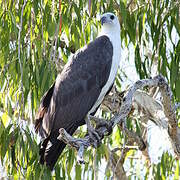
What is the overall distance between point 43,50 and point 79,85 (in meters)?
0.34

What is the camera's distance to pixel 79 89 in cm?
328

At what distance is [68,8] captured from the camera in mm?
3098

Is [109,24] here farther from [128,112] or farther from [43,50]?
[128,112]

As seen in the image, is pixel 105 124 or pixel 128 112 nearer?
pixel 128 112

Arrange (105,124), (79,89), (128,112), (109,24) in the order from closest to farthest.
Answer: (128,112) < (105,124) < (79,89) < (109,24)

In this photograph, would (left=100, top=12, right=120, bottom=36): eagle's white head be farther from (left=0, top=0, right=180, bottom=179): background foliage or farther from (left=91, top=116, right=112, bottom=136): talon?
(left=91, top=116, right=112, bottom=136): talon

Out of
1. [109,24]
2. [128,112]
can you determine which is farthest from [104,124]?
[109,24]

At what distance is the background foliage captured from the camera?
2.89 meters

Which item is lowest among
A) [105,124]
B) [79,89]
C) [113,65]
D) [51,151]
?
[51,151]

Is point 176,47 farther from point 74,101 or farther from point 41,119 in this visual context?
point 41,119

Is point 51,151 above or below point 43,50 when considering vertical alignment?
below

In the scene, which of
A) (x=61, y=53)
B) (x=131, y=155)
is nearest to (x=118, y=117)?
(x=61, y=53)

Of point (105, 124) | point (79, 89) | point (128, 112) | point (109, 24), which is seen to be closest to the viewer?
point (128, 112)

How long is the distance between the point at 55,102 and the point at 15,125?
0.36 meters
